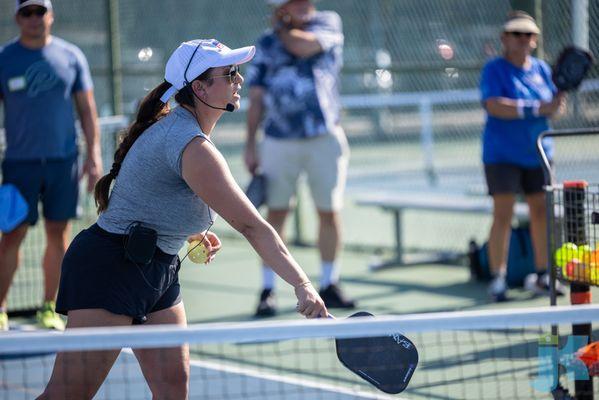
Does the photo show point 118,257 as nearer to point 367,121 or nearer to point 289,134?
point 289,134

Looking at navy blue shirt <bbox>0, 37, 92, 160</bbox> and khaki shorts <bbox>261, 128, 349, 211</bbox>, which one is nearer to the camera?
navy blue shirt <bbox>0, 37, 92, 160</bbox>

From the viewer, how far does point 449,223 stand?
11273mm

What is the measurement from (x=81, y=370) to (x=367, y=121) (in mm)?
16240

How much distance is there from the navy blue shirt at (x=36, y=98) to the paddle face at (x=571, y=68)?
9.92 feet

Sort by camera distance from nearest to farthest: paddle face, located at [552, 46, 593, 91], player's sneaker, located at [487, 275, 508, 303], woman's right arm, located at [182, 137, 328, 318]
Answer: woman's right arm, located at [182, 137, 328, 318], paddle face, located at [552, 46, 593, 91], player's sneaker, located at [487, 275, 508, 303]

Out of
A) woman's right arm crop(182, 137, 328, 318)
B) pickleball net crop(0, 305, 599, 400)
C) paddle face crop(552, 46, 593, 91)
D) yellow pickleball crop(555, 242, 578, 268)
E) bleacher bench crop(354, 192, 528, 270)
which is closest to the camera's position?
woman's right arm crop(182, 137, 328, 318)

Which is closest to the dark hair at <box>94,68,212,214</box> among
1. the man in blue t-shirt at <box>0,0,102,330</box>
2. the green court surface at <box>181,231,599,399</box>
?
the green court surface at <box>181,231,599,399</box>

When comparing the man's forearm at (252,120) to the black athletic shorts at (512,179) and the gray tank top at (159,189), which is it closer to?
the black athletic shorts at (512,179)

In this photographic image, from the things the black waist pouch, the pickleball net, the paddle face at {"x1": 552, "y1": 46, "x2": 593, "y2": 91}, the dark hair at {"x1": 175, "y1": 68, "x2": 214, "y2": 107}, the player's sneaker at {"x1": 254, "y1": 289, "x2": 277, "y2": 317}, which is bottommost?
the pickleball net

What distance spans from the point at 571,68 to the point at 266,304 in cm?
247

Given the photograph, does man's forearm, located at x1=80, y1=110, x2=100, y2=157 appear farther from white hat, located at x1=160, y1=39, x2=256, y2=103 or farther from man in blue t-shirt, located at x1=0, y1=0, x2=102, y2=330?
white hat, located at x1=160, y1=39, x2=256, y2=103

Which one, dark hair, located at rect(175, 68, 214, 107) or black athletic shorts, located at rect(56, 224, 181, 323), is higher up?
dark hair, located at rect(175, 68, 214, 107)

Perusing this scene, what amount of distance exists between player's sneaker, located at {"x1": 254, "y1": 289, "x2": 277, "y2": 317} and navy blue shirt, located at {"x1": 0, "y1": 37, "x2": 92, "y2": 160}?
161cm

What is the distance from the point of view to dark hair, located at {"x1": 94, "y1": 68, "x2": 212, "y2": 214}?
153 inches
